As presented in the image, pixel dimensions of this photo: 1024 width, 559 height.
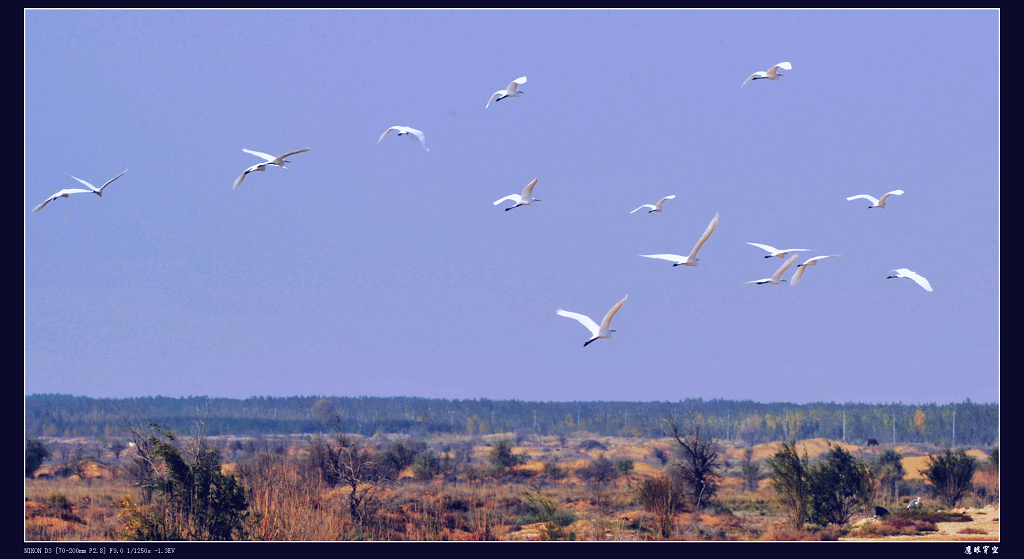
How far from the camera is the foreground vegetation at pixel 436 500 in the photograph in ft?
66.8

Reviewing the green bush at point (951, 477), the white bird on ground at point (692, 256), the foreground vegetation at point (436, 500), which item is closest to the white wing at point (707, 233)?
Result: the white bird on ground at point (692, 256)

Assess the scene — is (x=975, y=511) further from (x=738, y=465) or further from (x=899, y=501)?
(x=738, y=465)

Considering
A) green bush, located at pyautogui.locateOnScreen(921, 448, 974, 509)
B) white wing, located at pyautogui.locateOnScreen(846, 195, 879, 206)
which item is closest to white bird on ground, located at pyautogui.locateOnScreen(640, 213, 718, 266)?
white wing, located at pyautogui.locateOnScreen(846, 195, 879, 206)

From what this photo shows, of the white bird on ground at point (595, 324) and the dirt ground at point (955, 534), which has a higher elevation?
the white bird on ground at point (595, 324)

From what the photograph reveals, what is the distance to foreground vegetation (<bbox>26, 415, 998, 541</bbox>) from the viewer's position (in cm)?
2038

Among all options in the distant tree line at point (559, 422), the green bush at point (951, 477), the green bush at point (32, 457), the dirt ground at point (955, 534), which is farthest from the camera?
the distant tree line at point (559, 422)

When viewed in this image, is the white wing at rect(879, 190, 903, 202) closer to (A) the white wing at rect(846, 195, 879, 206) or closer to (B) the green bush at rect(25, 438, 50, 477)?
(A) the white wing at rect(846, 195, 879, 206)

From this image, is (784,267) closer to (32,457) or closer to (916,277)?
(916,277)

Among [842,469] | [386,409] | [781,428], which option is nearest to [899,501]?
[842,469]

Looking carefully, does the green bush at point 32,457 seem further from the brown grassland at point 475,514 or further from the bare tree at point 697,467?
the bare tree at point 697,467

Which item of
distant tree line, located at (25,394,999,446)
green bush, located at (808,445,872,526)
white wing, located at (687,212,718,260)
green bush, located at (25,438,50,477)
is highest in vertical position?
white wing, located at (687,212,718,260)

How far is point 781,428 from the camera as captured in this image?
10369 cm

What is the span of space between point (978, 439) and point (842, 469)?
63457 mm

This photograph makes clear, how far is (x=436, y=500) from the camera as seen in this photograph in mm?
26906
